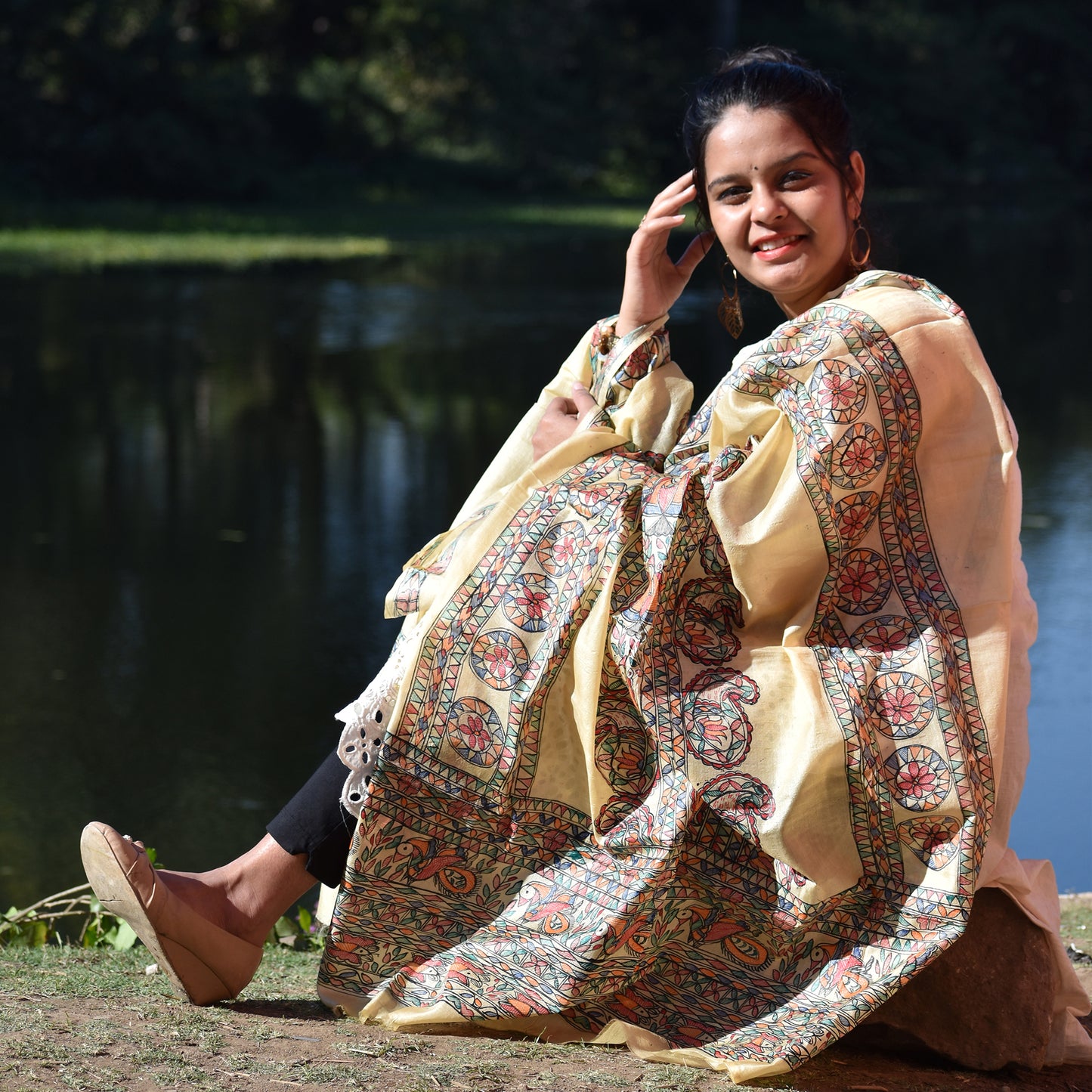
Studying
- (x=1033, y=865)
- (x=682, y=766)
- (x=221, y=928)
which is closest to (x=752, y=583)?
(x=682, y=766)

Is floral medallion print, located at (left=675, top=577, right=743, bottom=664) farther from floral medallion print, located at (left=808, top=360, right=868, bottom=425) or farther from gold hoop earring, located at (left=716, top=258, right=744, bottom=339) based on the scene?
gold hoop earring, located at (left=716, top=258, right=744, bottom=339)

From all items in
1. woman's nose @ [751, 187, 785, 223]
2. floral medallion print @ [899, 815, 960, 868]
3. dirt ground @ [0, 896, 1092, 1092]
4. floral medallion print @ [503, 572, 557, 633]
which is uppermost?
woman's nose @ [751, 187, 785, 223]

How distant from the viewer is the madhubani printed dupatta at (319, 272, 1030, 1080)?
217 centimetres

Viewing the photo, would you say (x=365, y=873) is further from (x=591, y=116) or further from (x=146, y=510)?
(x=591, y=116)

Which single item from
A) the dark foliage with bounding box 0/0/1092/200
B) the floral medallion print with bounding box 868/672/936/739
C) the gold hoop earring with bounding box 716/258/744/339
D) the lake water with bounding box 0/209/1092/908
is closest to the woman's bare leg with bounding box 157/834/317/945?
the floral medallion print with bounding box 868/672/936/739

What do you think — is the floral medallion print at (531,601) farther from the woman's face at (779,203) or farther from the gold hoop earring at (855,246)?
Result: the gold hoop earring at (855,246)

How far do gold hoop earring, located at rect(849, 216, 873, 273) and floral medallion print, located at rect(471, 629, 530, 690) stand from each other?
0.79 meters

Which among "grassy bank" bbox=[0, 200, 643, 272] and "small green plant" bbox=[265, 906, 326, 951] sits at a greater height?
"grassy bank" bbox=[0, 200, 643, 272]

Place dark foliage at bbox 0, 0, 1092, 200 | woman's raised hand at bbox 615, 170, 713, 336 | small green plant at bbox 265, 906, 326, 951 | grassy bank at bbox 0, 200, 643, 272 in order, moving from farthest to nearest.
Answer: dark foliage at bbox 0, 0, 1092, 200 < grassy bank at bbox 0, 200, 643, 272 < small green plant at bbox 265, 906, 326, 951 < woman's raised hand at bbox 615, 170, 713, 336

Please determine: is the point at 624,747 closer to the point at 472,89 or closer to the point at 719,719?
the point at 719,719

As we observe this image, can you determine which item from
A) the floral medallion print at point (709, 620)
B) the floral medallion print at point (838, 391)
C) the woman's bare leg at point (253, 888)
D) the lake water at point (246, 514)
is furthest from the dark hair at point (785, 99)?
the lake water at point (246, 514)

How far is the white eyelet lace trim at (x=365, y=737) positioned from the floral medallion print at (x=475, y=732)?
3.6 inches

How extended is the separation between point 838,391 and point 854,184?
457 mm

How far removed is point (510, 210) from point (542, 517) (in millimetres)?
27222
